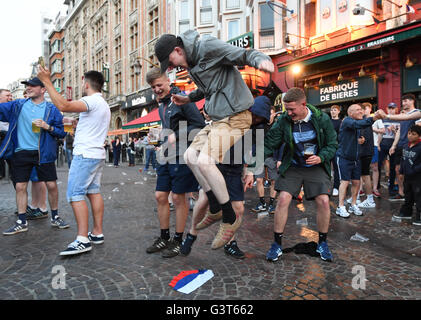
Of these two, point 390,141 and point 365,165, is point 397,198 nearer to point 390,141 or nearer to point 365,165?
point 365,165

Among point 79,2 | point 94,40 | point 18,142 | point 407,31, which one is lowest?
point 18,142

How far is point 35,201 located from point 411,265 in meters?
5.28

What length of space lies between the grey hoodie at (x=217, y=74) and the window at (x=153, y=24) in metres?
25.7

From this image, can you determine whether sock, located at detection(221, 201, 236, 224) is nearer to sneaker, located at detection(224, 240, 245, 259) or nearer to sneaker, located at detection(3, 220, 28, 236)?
Answer: sneaker, located at detection(224, 240, 245, 259)

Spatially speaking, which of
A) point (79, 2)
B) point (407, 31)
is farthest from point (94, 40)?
point (407, 31)

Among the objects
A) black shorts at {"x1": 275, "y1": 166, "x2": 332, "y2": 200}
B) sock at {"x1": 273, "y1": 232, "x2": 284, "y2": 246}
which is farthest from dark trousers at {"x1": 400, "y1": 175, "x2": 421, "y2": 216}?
sock at {"x1": 273, "y1": 232, "x2": 284, "y2": 246}

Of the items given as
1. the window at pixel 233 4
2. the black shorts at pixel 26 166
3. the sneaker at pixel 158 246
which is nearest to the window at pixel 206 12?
the window at pixel 233 4

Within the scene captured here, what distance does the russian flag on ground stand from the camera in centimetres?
239

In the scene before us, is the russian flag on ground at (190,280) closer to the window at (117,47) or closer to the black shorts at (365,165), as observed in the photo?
the black shorts at (365,165)

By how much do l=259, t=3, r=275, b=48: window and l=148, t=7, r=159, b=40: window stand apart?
470 inches

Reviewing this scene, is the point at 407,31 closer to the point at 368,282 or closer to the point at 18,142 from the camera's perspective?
the point at 368,282

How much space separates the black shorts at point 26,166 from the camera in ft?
13.8
